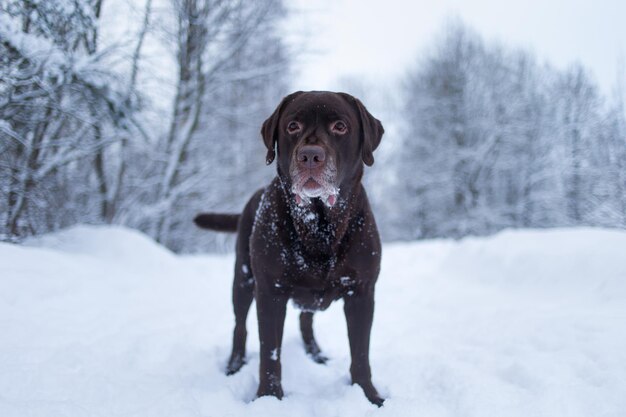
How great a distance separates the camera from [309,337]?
2828 millimetres

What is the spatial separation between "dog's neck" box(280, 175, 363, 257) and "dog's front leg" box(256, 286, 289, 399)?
30 cm

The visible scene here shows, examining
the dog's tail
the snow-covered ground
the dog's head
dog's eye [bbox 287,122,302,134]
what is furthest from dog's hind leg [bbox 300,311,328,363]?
dog's eye [bbox 287,122,302,134]

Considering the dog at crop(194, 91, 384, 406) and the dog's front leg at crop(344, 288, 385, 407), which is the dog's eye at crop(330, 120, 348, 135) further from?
the dog's front leg at crop(344, 288, 385, 407)

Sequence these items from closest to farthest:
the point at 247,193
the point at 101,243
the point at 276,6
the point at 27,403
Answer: the point at 27,403
the point at 101,243
the point at 276,6
the point at 247,193

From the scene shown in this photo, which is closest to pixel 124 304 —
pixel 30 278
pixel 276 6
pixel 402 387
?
pixel 30 278

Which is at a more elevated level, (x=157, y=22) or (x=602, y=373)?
(x=157, y=22)

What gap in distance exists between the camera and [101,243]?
15.4 ft

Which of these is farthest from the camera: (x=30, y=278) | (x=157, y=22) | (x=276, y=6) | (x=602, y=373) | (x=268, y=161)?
(x=276, y=6)

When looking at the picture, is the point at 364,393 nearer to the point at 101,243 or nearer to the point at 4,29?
the point at 4,29

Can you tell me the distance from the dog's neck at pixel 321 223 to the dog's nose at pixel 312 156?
0.28 meters

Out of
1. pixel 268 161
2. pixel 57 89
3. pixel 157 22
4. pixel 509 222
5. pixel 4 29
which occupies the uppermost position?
pixel 157 22

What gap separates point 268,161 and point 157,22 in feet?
16.1

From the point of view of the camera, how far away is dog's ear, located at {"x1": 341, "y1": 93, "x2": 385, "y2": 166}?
2084 mm

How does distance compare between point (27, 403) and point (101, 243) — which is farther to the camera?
point (101, 243)
